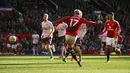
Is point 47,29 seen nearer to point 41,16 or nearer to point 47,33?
point 47,33

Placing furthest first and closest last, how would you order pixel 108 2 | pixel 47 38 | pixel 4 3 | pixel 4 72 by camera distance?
pixel 108 2 → pixel 4 3 → pixel 47 38 → pixel 4 72

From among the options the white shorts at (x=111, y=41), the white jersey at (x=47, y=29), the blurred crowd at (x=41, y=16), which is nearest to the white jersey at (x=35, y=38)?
the blurred crowd at (x=41, y=16)

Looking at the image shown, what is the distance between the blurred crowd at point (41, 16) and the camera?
44.2m

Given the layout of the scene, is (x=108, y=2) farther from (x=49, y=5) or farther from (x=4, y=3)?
(x=4, y=3)

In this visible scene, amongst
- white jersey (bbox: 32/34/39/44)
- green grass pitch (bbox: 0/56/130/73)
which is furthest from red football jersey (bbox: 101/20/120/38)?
white jersey (bbox: 32/34/39/44)

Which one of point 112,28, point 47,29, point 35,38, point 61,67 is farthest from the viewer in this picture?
point 35,38

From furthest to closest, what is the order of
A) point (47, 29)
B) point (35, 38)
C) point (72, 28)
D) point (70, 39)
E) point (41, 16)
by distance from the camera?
point (41, 16), point (35, 38), point (47, 29), point (72, 28), point (70, 39)

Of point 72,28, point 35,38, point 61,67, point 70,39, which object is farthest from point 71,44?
point 35,38

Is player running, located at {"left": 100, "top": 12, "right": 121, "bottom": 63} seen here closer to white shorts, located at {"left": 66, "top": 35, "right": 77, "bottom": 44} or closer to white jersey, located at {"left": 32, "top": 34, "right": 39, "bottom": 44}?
white shorts, located at {"left": 66, "top": 35, "right": 77, "bottom": 44}

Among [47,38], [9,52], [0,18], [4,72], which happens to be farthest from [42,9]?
[4,72]

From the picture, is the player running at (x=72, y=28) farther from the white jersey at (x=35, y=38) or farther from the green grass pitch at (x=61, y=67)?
the white jersey at (x=35, y=38)

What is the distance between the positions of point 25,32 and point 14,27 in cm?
118

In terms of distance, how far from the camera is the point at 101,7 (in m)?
55.3

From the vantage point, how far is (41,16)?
48219mm
